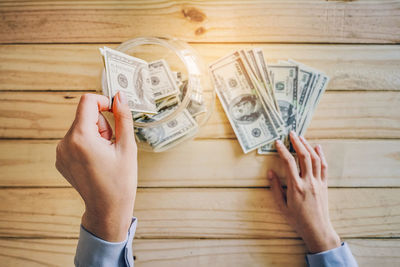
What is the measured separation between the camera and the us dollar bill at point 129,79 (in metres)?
0.69

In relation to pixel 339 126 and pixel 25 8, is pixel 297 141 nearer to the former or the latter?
pixel 339 126

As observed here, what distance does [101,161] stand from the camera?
24.0 inches

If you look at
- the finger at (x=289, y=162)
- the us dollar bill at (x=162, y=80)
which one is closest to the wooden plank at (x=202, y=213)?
the finger at (x=289, y=162)

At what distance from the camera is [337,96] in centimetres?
95

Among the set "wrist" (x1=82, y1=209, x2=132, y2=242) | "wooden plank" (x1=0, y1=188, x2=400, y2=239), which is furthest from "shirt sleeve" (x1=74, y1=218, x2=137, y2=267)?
"wooden plank" (x1=0, y1=188, x2=400, y2=239)

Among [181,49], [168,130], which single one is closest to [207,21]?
[181,49]

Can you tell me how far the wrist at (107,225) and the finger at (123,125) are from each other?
0.61 ft

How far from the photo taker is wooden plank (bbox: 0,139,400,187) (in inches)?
37.0

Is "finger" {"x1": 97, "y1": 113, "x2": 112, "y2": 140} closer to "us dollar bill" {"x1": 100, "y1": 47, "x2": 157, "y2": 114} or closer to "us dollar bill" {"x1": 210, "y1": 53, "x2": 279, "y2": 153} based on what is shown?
"us dollar bill" {"x1": 100, "y1": 47, "x2": 157, "y2": 114}

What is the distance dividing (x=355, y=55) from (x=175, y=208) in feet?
2.83

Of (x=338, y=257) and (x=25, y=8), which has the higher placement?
(x=25, y=8)

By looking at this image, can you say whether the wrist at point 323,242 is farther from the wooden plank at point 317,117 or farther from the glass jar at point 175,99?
the glass jar at point 175,99

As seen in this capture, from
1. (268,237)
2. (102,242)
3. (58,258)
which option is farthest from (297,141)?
(58,258)

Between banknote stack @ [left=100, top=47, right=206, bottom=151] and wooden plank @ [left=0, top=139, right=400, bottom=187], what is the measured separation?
0.32 feet
